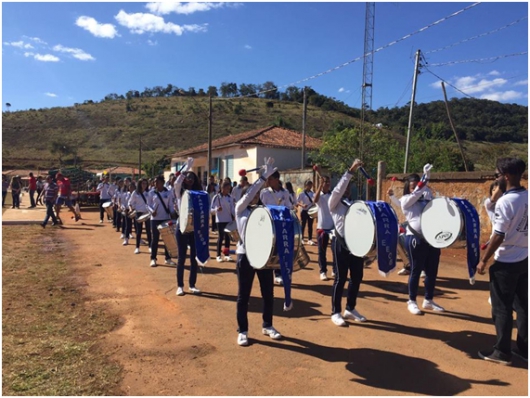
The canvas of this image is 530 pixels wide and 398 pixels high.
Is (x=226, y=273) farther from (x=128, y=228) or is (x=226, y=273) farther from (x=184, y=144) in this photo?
(x=184, y=144)

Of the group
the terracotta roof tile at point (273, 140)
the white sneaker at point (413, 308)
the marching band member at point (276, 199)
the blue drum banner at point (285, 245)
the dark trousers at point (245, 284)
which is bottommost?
the white sneaker at point (413, 308)

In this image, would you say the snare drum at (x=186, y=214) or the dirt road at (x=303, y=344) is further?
the snare drum at (x=186, y=214)

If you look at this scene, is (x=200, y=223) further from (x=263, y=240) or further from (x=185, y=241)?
(x=263, y=240)

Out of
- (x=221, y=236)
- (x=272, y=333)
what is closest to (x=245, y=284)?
(x=272, y=333)

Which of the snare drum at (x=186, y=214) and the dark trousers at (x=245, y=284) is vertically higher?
the snare drum at (x=186, y=214)

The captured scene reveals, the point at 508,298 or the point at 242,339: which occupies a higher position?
the point at 508,298

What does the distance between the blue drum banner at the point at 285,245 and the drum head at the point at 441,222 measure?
2420 millimetres

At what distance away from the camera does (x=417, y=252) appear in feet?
20.1

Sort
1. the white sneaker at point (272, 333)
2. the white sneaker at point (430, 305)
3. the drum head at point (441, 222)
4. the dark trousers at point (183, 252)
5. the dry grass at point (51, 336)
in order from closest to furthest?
the dry grass at point (51, 336)
the white sneaker at point (272, 333)
the drum head at point (441, 222)
the white sneaker at point (430, 305)
the dark trousers at point (183, 252)

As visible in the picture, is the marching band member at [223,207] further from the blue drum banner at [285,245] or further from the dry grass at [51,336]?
the blue drum banner at [285,245]

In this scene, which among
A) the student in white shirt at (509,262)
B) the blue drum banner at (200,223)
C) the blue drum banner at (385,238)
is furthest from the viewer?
the blue drum banner at (200,223)

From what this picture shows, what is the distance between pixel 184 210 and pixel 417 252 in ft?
11.7

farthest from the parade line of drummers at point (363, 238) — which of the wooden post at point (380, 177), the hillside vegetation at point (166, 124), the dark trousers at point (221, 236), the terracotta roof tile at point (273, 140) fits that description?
the hillside vegetation at point (166, 124)

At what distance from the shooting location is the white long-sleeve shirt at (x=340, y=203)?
5508 millimetres
